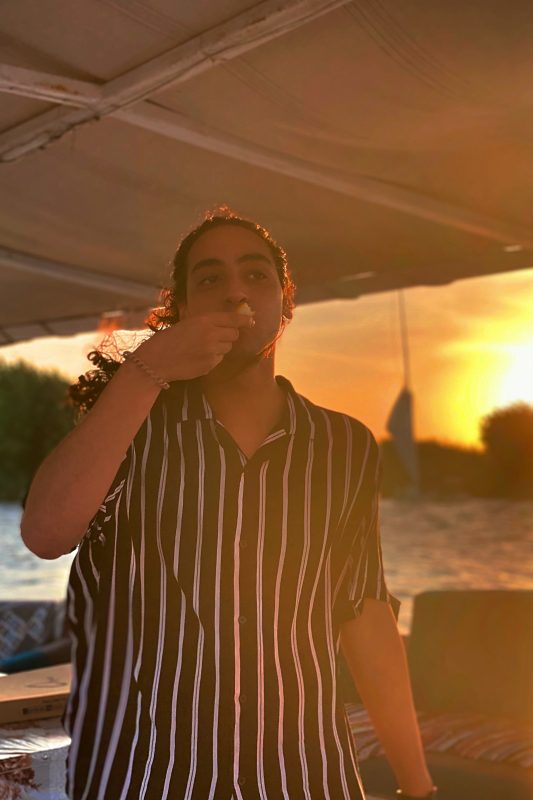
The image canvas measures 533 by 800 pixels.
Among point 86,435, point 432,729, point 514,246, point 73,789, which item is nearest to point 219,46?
point 86,435

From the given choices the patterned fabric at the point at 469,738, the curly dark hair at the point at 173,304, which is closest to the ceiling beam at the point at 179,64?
the curly dark hair at the point at 173,304

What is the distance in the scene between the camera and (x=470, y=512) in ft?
84.7

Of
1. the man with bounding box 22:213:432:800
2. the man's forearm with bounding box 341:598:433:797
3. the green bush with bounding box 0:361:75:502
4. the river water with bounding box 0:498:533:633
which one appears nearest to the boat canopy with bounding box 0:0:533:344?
the man with bounding box 22:213:432:800

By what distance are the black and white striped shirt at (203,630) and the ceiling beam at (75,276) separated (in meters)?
3.52

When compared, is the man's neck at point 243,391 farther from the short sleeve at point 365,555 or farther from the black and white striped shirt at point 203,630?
the short sleeve at point 365,555

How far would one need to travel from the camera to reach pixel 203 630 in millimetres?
1312

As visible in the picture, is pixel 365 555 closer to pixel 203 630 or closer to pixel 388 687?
pixel 388 687

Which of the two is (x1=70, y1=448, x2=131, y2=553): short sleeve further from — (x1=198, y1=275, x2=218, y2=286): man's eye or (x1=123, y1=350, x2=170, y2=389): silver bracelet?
(x1=198, y1=275, x2=218, y2=286): man's eye

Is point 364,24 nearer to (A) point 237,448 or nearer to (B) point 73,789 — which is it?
(A) point 237,448

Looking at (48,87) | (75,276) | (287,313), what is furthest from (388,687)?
(75,276)

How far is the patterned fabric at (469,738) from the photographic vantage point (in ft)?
11.5

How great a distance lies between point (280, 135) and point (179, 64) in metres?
0.72

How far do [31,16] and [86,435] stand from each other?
1687mm

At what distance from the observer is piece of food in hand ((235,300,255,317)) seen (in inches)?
53.0
